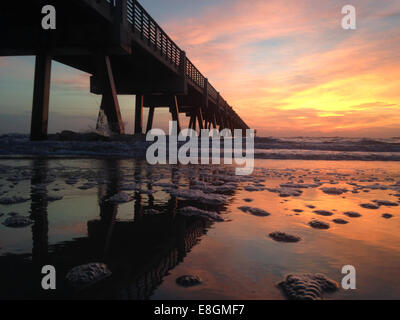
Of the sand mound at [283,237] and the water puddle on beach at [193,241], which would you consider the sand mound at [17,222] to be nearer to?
the water puddle on beach at [193,241]

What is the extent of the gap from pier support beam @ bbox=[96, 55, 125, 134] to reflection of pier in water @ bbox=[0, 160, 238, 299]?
313 inches

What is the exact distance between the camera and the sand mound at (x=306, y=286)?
3.69 feet

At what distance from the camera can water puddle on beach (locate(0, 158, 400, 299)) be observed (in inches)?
46.1

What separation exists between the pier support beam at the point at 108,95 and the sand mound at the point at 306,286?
9.69m

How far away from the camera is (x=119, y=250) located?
153 cm

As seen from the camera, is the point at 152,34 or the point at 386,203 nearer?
the point at 386,203

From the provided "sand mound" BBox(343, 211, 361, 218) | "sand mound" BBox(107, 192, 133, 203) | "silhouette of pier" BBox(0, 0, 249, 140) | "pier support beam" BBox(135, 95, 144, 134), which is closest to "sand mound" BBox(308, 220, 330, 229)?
"sand mound" BBox(343, 211, 361, 218)

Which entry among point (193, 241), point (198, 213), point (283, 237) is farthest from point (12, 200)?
point (283, 237)

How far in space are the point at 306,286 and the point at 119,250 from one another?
1.02 metres

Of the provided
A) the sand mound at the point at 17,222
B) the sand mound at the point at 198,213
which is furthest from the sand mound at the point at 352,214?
the sand mound at the point at 17,222

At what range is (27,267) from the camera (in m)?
1.30

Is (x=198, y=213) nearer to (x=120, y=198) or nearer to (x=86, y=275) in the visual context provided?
(x=120, y=198)

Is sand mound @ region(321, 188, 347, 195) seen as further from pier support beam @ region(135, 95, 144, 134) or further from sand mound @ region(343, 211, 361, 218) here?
pier support beam @ region(135, 95, 144, 134)
